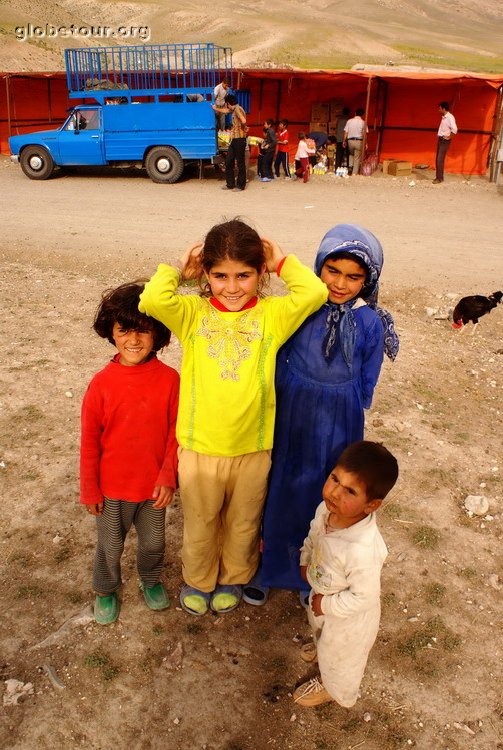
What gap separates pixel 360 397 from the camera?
2.36m

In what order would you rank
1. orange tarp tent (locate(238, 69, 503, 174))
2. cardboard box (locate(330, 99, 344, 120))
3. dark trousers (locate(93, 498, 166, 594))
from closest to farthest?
dark trousers (locate(93, 498, 166, 594)) → orange tarp tent (locate(238, 69, 503, 174)) → cardboard box (locate(330, 99, 344, 120))

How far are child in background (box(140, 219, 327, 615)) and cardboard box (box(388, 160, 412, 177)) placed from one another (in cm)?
1392

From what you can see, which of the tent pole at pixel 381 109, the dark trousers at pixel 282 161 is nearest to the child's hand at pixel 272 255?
the dark trousers at pixel 282 161

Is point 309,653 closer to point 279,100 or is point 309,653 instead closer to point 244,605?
point 244,605

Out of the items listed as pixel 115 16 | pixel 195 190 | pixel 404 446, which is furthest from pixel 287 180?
pixel 115 16

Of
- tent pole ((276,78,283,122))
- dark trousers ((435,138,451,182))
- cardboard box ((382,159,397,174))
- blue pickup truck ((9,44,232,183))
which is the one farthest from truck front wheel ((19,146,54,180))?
dark trousers ((435,138,451,182))

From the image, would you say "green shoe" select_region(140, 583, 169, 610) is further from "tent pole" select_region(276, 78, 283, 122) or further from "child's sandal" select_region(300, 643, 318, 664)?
"tent pole" select_region(276, 78, 283, 122)

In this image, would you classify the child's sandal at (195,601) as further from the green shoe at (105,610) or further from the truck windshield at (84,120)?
the truck windshield at (84,120)

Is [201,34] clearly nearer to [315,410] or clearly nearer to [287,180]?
[287,180]

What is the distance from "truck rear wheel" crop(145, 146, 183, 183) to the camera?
13312 mm

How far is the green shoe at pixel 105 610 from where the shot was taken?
259 cm

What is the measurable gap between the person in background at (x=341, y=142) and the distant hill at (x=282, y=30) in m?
29.7

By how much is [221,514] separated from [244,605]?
0.54 m

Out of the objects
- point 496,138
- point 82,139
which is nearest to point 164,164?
point 82,139
